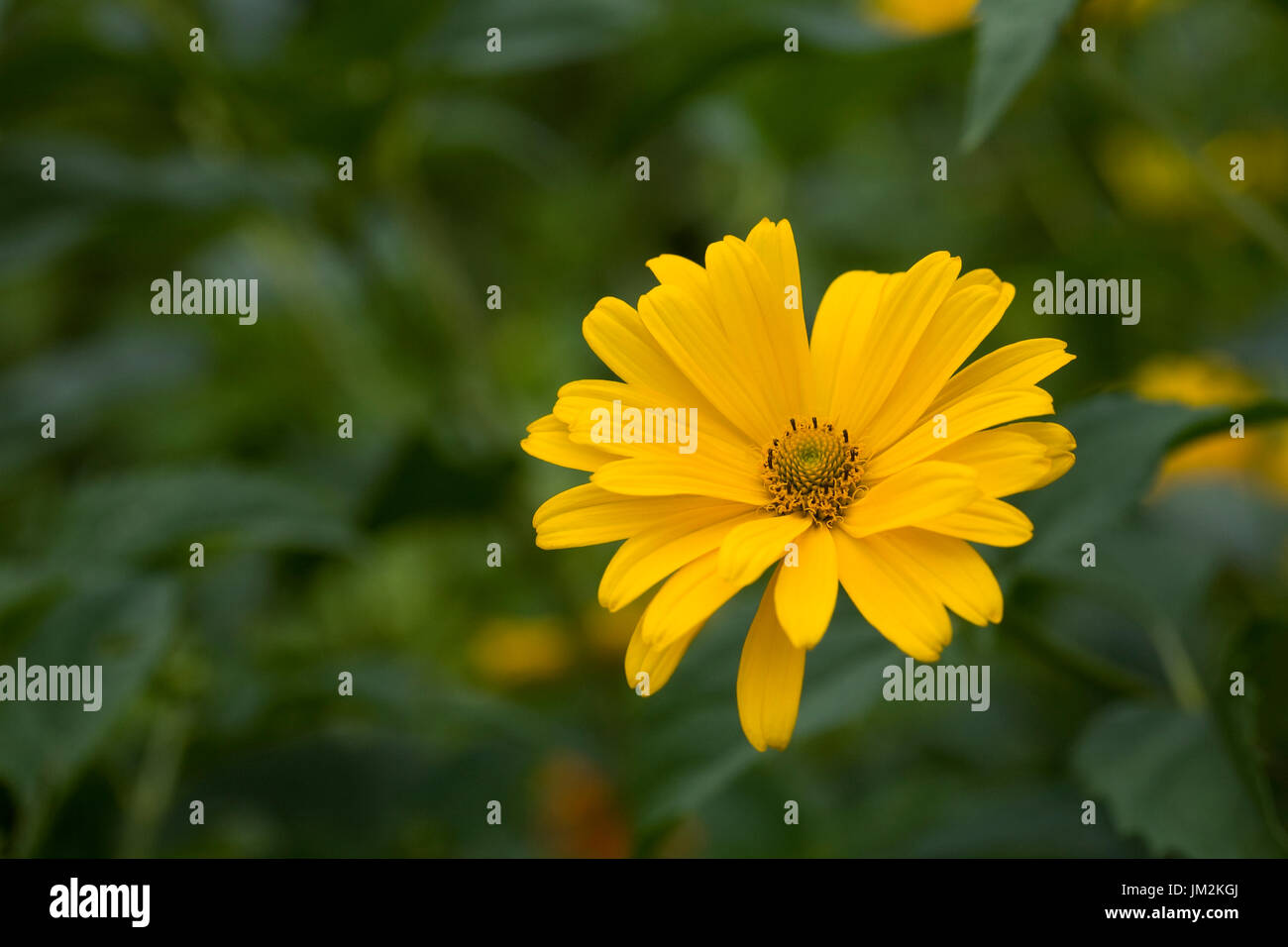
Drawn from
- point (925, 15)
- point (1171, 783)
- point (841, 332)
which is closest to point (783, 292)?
point (841, 332)

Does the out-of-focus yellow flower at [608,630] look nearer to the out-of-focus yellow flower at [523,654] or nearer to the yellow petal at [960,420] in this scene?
the out-of-focus yellow flower at [523,654]

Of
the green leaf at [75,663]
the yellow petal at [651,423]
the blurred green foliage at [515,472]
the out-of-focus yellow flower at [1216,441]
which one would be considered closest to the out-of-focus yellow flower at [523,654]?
the blurred green foliage at [515,472]

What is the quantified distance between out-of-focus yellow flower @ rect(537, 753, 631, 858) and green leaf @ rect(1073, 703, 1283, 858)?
627 millimetres

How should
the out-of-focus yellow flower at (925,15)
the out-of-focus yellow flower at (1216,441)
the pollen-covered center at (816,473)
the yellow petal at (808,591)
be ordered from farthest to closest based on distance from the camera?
1. the out-of-focus yellow flower at (925,15)
2. the out-of-focus yellow flower at (1216,441)
3. the pollen-covered center at (816,473)
4. the yellow petal at (808,591)

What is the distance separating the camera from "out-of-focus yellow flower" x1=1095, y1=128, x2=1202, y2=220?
156 cm

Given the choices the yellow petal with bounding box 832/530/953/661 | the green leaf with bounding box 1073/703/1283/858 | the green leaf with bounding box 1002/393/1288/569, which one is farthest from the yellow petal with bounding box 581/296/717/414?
the green leaf with bounding box 1073/703/1283/858

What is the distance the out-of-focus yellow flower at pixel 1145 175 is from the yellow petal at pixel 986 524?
123cm

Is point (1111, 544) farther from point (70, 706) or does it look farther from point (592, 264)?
point (592, 264)

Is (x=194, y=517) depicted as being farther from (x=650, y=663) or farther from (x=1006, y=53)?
(x=1006, y=53)

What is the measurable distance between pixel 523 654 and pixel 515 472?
36 cm

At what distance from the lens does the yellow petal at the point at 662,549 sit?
0.46 meters

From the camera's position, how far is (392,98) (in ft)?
3.43

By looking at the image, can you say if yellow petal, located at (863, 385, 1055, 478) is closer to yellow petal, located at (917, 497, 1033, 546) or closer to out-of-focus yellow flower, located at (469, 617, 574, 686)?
yellow petal, located at (917, 497, 1033, 546)
